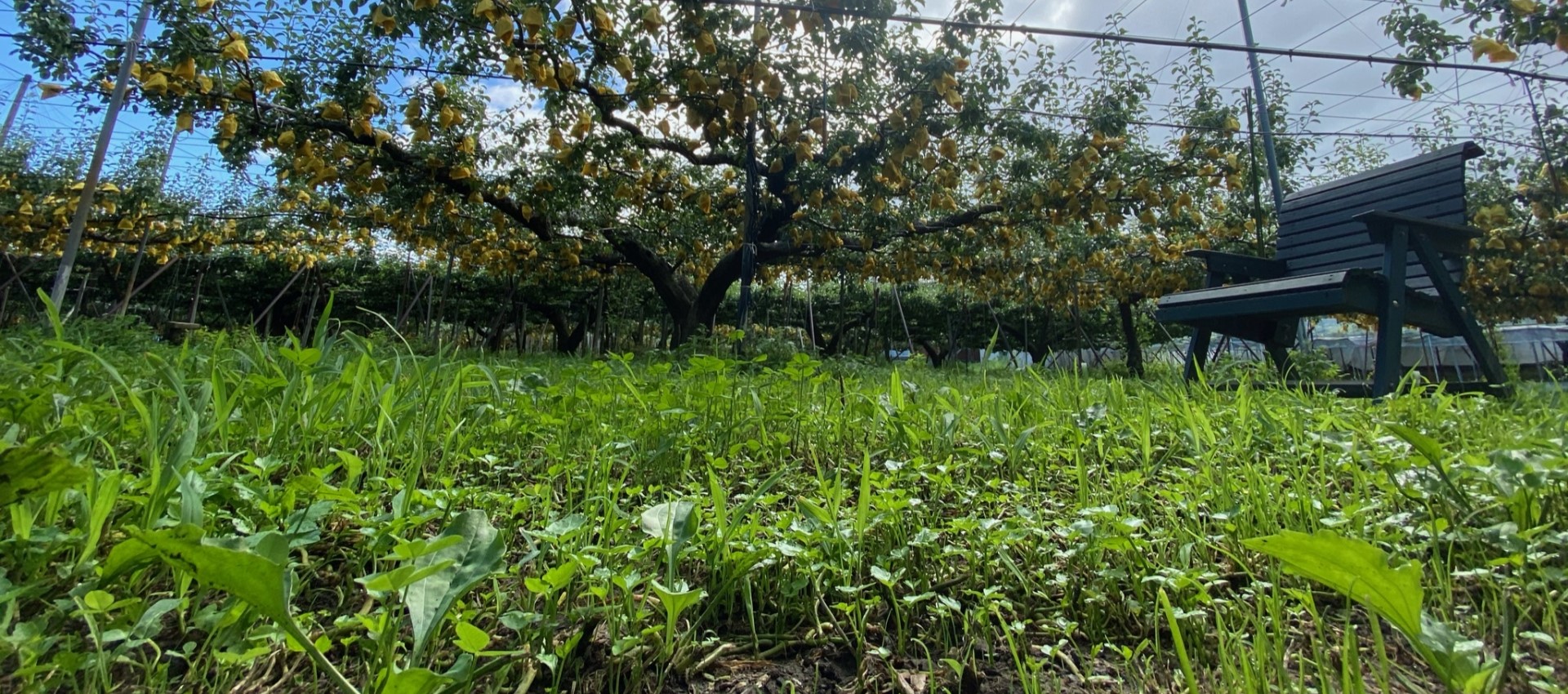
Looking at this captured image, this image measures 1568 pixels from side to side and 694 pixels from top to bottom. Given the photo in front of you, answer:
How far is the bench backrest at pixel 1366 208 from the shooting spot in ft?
8.44

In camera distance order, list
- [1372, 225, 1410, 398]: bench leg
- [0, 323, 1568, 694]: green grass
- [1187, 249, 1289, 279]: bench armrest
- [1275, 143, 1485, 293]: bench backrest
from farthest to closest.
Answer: [1187, 249, 1289, 279]: bench armrest
[1275, 143, 1485, 293]: bench backrest
[1372, 225, 1410, 398]: bench leg
[0, 323, 1568, 694]: green grass

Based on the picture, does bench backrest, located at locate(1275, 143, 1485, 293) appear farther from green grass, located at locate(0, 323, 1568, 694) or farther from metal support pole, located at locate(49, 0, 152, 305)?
metal support pole, located at locate(49, 0, 152, 305)

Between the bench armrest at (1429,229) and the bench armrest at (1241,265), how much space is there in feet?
2.08

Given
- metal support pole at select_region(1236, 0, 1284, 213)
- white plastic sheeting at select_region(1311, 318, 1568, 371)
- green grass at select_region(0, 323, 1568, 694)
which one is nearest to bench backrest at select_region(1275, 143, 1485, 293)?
green grass at select_region(0, 323, 1568, 694)

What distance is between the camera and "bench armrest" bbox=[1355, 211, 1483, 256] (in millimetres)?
2268

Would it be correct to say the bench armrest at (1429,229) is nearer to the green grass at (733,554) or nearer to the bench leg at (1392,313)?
the bench leg at (1392,313)

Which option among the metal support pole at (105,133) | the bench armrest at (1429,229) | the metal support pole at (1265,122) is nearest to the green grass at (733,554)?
the bench armrest at (1429,229)

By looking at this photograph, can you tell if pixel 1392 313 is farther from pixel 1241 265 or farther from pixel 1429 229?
pixel 1241 265

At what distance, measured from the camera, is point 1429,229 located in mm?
2357

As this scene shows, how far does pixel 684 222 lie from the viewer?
6.98 m

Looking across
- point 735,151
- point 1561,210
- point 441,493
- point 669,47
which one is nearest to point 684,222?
point 735,151

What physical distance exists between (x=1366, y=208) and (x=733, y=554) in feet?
11.5

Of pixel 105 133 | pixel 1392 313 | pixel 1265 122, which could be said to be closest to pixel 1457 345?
pixel 1265 122

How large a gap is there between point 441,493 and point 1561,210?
9.37 m
